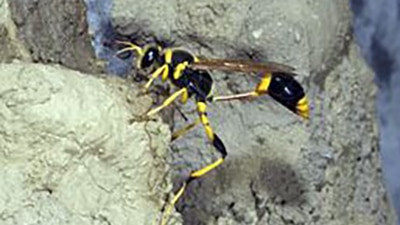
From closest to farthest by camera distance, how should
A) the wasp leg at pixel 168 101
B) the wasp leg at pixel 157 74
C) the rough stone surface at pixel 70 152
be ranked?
1. the rough stone surface at pixel 70 152
2. the wasp leg at pixel 168 101
3. the wasp leg at pixel 157 74

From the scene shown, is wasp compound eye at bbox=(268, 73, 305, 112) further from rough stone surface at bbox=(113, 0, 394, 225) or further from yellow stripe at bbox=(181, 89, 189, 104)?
yellow stripe at bbox=(181, 89, 189, 104)

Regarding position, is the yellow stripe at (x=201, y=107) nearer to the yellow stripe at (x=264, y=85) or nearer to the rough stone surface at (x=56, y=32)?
the yellow stripe at (x=264, y=85)

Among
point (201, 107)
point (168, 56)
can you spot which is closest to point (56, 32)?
point (168, 56)

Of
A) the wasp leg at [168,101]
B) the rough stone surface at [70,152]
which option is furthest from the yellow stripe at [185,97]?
the rough stone surface at [70,152]

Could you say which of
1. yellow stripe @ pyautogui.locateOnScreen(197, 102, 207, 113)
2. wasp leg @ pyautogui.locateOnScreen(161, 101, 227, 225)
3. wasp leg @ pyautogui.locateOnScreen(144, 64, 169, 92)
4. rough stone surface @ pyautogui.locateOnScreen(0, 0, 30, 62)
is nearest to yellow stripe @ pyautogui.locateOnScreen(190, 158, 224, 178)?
wasp leg @ pyautogui.locateOnScreen(161, 101, 227, 225)

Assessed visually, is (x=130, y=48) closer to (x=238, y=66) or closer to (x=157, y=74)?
(x=157, y=74)
